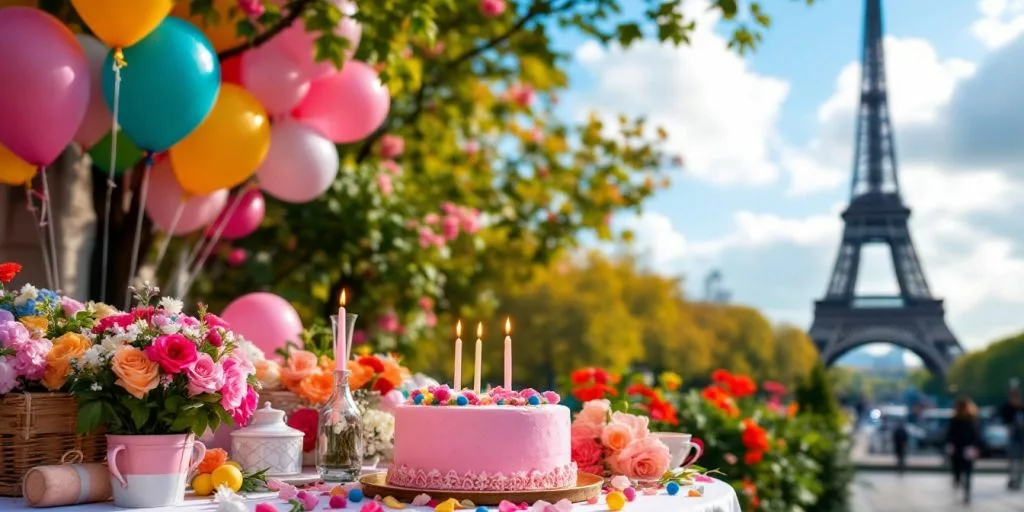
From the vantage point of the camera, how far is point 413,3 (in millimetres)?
6297

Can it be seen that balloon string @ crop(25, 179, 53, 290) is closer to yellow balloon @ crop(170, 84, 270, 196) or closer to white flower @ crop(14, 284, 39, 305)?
yellow balloon @ crop(170, 84, 270, 196)

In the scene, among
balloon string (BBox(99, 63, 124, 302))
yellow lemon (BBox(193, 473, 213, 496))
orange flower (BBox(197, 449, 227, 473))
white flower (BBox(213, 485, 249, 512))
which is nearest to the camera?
white flower (BBox(213, 485, 249, 512))

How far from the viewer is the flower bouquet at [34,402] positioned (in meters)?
3.17

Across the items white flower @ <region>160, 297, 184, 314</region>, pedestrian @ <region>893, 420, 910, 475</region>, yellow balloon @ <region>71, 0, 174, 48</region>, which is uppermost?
yellow balloon @ <region>71, 0, 174, 48</region>

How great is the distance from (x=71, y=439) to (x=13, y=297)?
0.60 m

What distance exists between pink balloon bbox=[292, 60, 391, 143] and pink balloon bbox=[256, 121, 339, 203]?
12 centimetres

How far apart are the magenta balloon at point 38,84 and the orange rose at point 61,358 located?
225cm

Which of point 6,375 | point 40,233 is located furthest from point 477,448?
point 40,233

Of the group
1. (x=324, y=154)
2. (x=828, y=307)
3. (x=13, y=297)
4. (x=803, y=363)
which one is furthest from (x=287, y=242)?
(x=803, y=363)

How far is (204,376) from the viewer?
3.09 meters

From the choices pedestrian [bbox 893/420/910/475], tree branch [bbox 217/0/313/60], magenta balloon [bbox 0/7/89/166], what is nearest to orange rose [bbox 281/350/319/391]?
magenta balloon [bbox 0/7/89/166]

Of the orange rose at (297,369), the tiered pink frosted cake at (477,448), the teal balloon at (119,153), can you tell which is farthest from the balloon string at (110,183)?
the tiered pink frosted cake at (477,448)

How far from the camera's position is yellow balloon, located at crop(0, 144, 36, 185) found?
5.59m

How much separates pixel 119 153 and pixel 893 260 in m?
54.3
